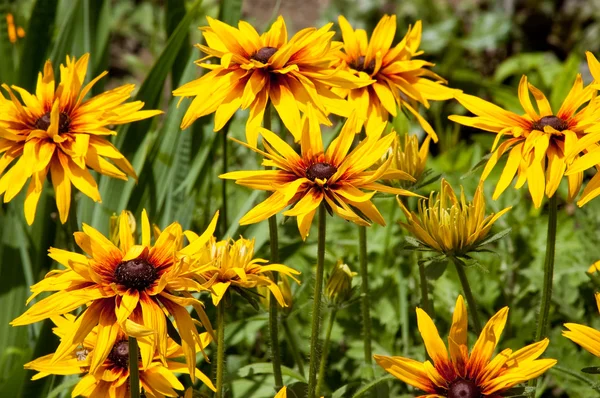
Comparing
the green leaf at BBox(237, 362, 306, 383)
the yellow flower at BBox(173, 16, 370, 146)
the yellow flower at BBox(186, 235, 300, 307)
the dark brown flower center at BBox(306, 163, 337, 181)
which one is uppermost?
the yellow flower at BBox(173, 16, 370, 146)

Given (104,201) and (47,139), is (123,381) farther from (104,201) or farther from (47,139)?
(104,201)

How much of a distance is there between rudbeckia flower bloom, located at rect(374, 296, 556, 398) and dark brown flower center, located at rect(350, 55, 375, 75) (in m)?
0.73

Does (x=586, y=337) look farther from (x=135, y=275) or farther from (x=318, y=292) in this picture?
(x=135, y=275)

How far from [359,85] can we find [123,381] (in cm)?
73

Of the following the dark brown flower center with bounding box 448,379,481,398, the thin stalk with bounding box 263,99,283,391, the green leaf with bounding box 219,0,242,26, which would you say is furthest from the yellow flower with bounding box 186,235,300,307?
the green leaf with bounding box 219,0,242,26

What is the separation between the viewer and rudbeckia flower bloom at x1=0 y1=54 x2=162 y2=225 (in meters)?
1.90

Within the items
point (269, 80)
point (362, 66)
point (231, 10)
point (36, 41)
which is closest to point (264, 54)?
point (269, 80)

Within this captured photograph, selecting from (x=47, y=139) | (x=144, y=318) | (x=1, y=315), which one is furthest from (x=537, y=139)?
(x=1, y=315)

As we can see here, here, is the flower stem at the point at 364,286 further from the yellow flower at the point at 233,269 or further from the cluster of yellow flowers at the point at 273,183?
the yellow flower at the point at 233,269

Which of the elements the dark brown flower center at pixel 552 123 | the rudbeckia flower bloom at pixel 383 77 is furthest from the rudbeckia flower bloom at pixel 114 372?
the dark brown flower center at pixel 552 123

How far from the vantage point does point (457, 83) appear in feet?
14.3

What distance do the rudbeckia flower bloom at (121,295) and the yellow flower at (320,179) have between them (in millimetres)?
136

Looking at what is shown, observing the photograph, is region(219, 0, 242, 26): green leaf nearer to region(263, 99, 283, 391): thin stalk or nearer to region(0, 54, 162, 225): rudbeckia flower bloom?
region(0, 54, 162, 225): rudbeckia flower bloom

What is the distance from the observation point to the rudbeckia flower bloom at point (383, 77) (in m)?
2.00
